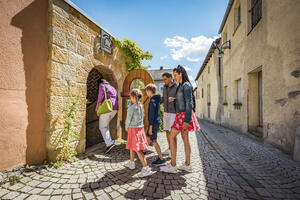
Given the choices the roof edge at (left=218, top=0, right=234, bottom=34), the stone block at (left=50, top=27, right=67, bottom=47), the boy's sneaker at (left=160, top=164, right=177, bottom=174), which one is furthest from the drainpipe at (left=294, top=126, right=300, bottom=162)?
the roof edge at (left=218, top=0, right=234, bottom=34)

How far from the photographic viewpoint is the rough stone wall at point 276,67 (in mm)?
3533

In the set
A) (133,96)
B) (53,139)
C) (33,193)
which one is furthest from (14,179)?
(133,96)

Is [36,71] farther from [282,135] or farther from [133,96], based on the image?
[282,135]

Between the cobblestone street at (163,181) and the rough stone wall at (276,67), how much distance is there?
111cm

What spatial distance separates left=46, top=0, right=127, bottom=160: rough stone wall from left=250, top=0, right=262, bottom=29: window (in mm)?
5666

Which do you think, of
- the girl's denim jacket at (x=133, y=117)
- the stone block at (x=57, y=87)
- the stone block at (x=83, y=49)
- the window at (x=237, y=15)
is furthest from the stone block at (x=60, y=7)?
the window at (x=237, y=15)

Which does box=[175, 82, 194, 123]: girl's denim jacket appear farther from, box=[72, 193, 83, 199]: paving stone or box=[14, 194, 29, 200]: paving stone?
box=[14, 194, 29, 200]: paving stone

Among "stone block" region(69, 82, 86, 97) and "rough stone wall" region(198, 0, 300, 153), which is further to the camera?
"rough stone wall" region(198, 0, 300, 153)

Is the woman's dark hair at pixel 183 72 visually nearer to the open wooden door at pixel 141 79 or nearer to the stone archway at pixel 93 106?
the open wooden door at pixel 141 79

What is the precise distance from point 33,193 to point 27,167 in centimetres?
84

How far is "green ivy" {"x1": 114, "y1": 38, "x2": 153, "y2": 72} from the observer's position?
5062 mm

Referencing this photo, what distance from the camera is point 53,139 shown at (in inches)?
113

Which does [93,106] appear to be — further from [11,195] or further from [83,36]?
[11,195]

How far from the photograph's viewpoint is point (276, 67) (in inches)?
161
